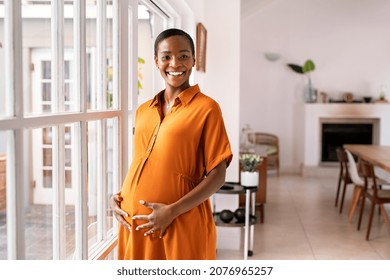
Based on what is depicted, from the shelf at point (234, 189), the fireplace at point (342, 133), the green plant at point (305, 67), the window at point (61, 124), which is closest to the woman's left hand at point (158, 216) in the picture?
the window at point (61, 124)

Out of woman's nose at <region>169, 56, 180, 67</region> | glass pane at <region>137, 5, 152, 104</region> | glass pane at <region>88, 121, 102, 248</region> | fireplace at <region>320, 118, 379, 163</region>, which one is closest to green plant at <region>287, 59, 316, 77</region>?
fireplace at <region>320, 118, 379, 163</region>

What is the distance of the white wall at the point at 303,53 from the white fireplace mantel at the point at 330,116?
19 centimetres

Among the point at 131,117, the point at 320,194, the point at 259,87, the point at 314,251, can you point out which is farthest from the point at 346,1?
the point at 131,117

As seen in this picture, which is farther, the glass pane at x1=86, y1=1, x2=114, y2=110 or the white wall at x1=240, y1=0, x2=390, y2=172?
the white wall at x1=240, y1=0, x2=390, y2=172

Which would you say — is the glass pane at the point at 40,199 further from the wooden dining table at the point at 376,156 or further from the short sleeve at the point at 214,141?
the wooden dining table at the point at 376,156

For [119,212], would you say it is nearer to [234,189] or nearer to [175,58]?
[175,58]

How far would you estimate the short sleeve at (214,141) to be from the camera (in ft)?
3.74

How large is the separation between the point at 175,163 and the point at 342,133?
6603 millimetres

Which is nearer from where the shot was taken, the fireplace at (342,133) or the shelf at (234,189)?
the shelf at (234,189)

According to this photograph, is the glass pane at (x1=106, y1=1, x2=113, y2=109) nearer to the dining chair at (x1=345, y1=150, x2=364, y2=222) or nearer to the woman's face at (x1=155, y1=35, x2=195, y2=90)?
the woman's face at (x1=155, y1=35, x2=195, y2=90)

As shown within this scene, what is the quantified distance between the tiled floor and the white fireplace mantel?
1562 millimetres

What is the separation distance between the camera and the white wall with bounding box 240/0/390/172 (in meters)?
7.14

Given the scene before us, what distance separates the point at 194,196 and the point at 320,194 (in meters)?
4.90

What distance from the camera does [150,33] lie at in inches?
114
